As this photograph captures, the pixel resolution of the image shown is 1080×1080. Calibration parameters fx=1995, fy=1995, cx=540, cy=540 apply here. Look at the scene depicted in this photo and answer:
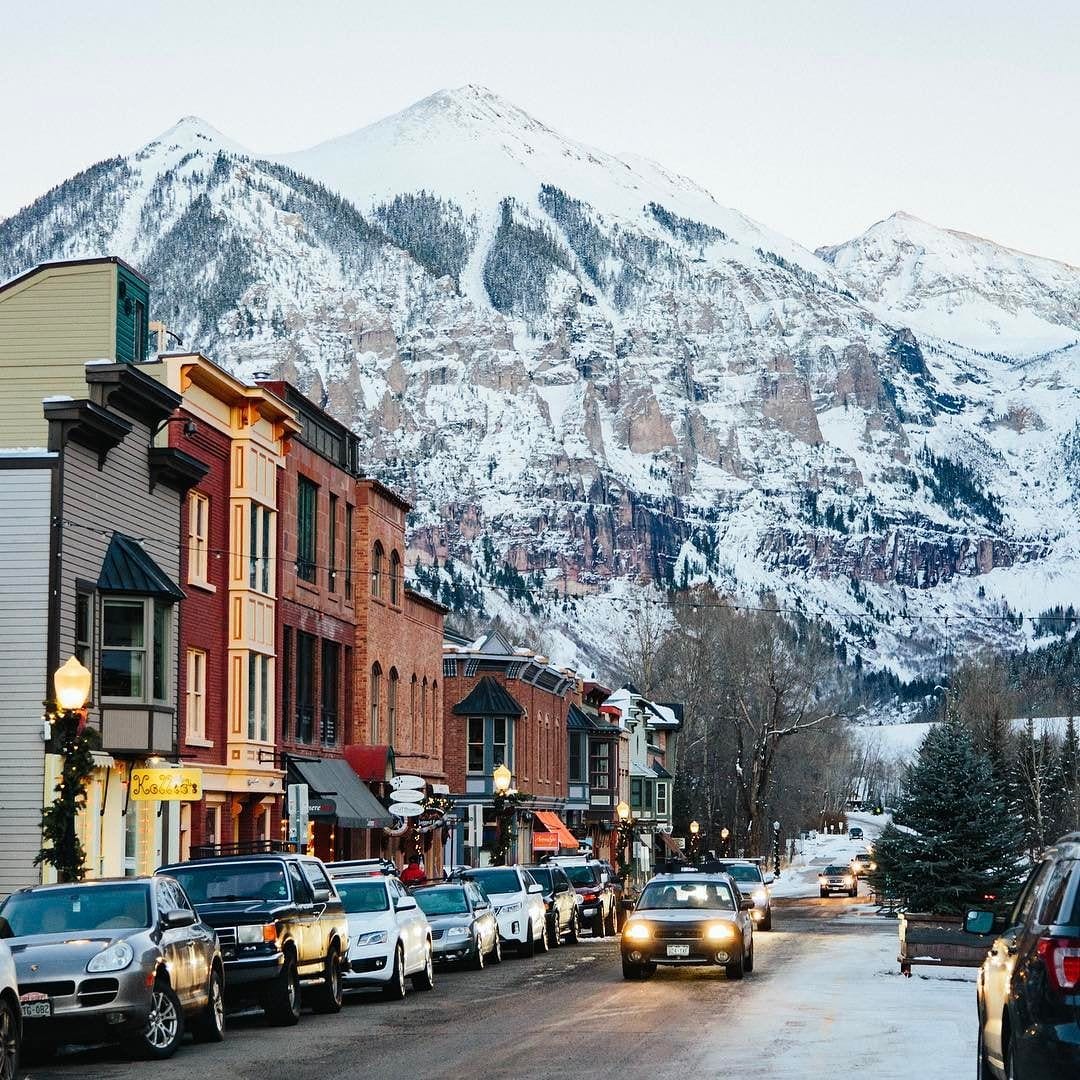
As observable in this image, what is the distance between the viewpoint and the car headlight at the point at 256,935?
23469 mm

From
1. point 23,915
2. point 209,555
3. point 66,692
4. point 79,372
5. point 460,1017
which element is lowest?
point 460,1017

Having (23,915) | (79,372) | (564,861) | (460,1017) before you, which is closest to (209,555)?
(79,372)

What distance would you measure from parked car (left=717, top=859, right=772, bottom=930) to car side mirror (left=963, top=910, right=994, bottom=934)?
3907cm

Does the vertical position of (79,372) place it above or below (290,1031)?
above

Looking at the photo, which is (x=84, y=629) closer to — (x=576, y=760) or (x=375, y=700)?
(x=375, y=700)

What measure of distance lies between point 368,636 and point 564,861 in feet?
30.4

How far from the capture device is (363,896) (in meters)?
28.9

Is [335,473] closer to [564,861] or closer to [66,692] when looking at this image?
[564,861]

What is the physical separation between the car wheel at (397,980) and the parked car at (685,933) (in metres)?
4.89

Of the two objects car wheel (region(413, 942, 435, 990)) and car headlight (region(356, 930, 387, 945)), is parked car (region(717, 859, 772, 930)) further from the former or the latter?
car headlight (region(356, 930, 387, 945))

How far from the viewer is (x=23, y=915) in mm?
20219

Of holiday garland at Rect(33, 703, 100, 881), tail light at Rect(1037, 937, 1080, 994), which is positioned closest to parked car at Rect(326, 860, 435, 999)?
holiday garland at Rect(33, 703, 100, 881)

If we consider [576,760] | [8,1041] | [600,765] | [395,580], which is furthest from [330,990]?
[600,765]

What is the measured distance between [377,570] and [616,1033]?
3926 centimetres
